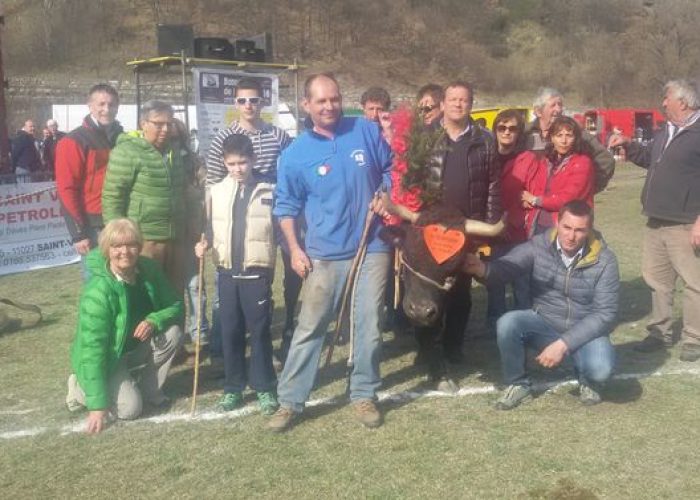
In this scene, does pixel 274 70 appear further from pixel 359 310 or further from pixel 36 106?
pixel 36 106

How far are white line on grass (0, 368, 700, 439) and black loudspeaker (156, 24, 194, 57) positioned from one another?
1183cm

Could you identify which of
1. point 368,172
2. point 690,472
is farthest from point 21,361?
point 690,472

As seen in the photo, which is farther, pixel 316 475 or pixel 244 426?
pixel 244 426

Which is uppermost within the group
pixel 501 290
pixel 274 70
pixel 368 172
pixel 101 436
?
pixel 274 70

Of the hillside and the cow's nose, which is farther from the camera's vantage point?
the hillside

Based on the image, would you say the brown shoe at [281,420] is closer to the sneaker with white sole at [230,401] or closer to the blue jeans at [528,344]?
the sneaker with white sole at [230,401]

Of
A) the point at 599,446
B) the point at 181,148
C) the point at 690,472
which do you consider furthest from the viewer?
the point at 181,148

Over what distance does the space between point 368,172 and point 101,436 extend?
2337mm

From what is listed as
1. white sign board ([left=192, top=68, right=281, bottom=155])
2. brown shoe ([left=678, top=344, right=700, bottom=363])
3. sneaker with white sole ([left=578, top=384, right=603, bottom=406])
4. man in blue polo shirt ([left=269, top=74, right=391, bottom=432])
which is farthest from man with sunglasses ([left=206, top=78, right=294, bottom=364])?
white sign board ([left=192, top=68, right=281, bottom=155])

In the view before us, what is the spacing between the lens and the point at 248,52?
1631 centimetres

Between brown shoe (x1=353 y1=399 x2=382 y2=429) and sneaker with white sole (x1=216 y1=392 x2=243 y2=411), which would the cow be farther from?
sneaker with white sole (x1=216 y1=392 x2=243 y2=411)

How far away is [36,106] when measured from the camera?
33.4m

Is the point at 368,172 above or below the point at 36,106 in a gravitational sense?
below

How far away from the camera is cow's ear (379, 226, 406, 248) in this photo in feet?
15.3
